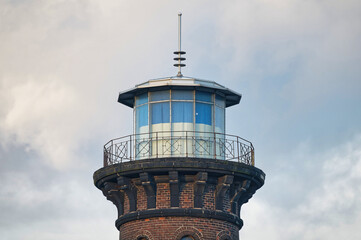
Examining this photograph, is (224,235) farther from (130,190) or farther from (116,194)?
(116,194)

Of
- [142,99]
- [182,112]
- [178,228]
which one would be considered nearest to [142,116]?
[142,99]

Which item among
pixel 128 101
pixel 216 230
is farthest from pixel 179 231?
pixel 128 101

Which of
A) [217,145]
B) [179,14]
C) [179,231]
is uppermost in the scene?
[179,14]

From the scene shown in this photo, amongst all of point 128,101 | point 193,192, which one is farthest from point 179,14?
point 193,192

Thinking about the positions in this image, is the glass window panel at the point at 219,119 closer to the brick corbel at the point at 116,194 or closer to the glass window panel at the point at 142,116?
the glass window panel at the point at 142,116

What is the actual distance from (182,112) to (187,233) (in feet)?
15.8

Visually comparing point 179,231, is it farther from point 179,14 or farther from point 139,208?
point 179,14

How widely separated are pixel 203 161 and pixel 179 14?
22.0 ft

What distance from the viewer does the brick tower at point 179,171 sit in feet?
170

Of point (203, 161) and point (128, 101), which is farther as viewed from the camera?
point (128, 101)

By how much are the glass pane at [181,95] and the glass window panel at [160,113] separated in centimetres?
44

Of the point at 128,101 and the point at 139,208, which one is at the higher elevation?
the point at 128,101

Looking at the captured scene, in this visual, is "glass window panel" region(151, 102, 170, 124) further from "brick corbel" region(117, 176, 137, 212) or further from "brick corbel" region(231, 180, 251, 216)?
"brick corbel" region(231, 180, 251, 216)

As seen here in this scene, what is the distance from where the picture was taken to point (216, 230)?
52344 mm
